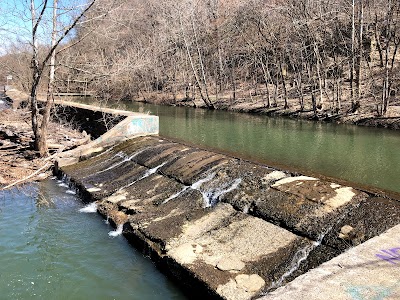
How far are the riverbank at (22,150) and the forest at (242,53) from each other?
182 cm

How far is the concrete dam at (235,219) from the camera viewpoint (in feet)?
16.5

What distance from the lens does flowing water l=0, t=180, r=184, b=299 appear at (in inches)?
214

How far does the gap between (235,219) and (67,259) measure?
110 inches

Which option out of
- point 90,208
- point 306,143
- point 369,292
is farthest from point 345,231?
point 306,143

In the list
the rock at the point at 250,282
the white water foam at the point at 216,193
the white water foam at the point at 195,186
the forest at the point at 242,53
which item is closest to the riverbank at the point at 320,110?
the forest at the point at 242,53

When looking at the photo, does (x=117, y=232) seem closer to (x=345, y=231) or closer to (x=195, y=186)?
(x=195, y=186)

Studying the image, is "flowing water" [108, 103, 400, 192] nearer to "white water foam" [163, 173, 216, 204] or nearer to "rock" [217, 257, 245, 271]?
"white water foam" [163, 173, 216, 204]

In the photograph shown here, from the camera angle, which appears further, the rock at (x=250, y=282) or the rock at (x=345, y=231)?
the rock at (x=345, y=231)

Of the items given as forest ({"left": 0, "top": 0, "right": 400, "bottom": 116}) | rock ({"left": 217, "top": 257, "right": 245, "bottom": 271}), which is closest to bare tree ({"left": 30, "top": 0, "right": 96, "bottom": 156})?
forest ({"left": 0, "top": 0, "right": 400, "bottom": 116})

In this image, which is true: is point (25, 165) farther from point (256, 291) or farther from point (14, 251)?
point (256, 291)

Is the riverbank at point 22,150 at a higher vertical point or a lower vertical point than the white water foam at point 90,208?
higher

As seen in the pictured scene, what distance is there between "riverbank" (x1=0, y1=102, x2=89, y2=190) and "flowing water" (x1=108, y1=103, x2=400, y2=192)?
425cm

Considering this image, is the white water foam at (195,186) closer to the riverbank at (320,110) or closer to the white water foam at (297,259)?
the white water foam at (297,259)

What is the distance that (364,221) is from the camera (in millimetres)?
5414
